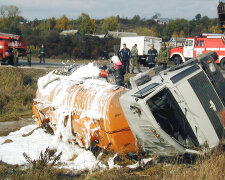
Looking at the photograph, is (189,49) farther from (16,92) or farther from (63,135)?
(63,135)

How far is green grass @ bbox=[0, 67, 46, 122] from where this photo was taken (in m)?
12.3

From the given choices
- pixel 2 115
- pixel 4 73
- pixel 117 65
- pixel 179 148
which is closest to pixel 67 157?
pixel 179 148

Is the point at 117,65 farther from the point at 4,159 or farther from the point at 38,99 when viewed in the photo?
the point at 4,159

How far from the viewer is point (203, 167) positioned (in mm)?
4711

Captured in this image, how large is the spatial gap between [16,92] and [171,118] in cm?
962

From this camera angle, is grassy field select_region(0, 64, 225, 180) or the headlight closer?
grassy field select_region(0, 64, 225, 180)

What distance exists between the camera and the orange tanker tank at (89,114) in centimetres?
608

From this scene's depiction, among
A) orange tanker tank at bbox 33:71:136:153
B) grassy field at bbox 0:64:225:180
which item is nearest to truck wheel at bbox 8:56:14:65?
orange tanker tank at bbox 33:71:136:153

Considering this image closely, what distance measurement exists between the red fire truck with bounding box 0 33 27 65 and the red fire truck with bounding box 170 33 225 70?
10598 millimetres

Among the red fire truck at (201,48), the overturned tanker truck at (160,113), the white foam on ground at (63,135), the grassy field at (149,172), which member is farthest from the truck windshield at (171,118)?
the red fire truck at (201,48)

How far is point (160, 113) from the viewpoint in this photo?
18.1ft

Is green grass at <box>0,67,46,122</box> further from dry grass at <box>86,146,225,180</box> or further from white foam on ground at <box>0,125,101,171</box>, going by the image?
dry grass at <box>86,146,225,180</box>

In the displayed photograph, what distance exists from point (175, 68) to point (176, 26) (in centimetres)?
8490

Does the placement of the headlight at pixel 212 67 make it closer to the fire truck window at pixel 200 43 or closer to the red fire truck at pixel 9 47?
the red fire truck at pixel 9 47
